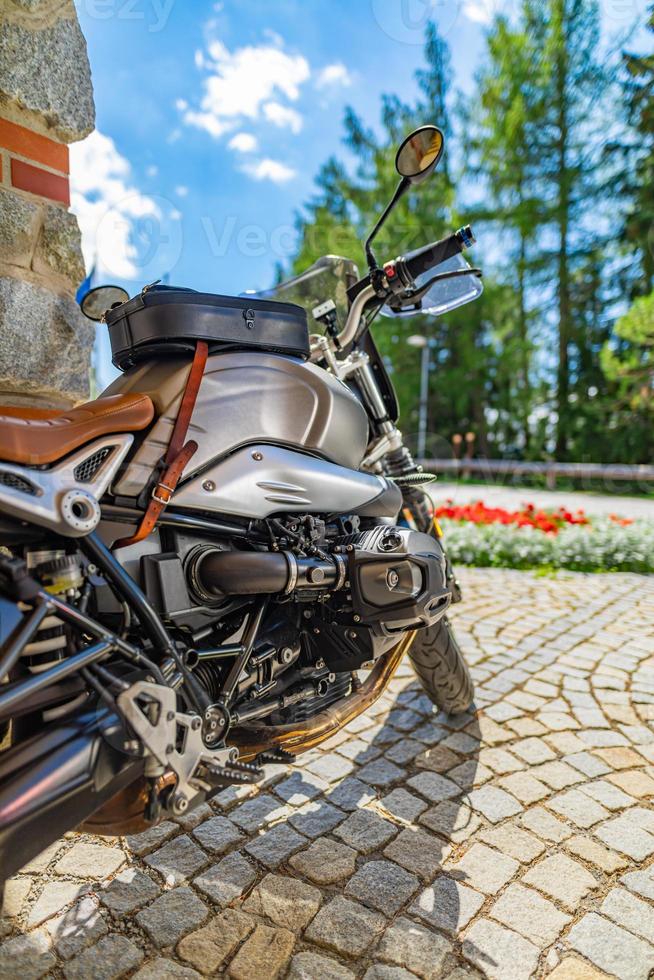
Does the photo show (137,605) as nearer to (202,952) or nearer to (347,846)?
(202,952)

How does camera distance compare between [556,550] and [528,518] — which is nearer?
[556,550]

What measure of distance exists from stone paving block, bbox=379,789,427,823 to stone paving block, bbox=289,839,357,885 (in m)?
0.28

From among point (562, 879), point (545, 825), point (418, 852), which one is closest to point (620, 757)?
point (545, 825)

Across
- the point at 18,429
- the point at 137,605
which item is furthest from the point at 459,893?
the point at 18,429

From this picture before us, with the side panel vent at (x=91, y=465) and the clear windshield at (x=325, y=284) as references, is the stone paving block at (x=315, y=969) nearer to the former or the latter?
the side panel vent at (x=91, y=465)

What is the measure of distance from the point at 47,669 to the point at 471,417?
28.5 meters

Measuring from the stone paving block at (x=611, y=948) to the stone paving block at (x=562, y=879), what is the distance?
0.08 metres

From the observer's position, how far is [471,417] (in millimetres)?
28594

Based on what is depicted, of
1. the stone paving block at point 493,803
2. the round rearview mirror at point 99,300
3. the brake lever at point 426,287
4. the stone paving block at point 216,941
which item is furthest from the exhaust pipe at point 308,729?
the round rearview mirror at point 99,300

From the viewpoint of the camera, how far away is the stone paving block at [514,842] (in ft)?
6.84

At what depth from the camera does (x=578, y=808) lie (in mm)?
2346

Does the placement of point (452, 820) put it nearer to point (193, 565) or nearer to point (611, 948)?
point (611, 948)

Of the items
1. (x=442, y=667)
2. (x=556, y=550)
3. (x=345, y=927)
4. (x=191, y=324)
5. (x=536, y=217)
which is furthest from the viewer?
(x=536, y=217)

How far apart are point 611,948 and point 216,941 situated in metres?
1.07
